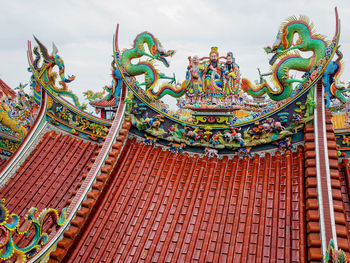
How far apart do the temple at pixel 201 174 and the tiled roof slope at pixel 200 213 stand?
19 millimetres

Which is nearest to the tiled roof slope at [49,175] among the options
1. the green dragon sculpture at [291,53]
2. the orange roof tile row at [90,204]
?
the orange roof tile row at [90,204]

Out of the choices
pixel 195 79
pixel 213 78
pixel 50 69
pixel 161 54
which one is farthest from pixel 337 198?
pixel 50 69

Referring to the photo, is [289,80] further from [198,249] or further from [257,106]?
[257,106]

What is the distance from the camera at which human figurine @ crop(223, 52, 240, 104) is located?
637 centimetres

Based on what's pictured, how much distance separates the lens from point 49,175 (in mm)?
7273

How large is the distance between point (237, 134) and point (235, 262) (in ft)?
7.98

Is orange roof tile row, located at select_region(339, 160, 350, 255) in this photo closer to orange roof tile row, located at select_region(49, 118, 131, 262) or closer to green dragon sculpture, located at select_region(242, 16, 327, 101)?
green dragon sculpture, located at select_region(242, 16, 327, 101)

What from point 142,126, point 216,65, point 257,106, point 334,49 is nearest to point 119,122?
point 142,126

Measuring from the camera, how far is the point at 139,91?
22.9 ft

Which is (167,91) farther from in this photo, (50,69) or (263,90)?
(50,69)

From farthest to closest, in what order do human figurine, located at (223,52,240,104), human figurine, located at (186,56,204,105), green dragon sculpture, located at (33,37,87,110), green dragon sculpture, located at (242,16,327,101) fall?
1. green dragon sculpture, located at (33,37,87,110)
2. human figurine, located at (186,56,204,105)
3. human figurine, located at (223,52,240,104)
4. green dragon sculpture, located at (242,16,327,101)

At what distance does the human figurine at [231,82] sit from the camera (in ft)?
20.9

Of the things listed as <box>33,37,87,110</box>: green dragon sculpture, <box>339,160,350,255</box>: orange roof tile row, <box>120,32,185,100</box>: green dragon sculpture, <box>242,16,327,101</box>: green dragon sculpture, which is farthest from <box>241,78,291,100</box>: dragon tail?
<box>33,37,87,110</box>: green dragon sculpture

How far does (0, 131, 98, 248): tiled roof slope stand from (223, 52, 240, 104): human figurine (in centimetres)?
304
